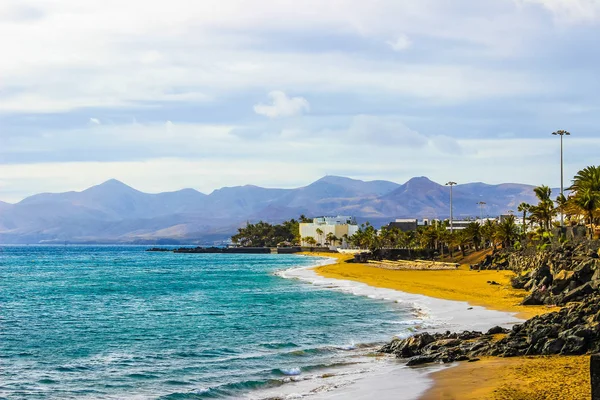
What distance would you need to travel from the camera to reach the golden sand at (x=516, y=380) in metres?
19.5

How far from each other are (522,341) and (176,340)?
17270 millimetres

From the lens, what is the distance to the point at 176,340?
35625mm

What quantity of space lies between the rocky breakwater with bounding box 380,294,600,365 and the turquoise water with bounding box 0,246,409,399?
10.8 feet

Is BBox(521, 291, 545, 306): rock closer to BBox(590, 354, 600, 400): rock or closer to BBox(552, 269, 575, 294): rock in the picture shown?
BBox(552, 269, 575, 294): rock

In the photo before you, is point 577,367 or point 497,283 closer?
point 577,367

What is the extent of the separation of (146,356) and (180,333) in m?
7.11

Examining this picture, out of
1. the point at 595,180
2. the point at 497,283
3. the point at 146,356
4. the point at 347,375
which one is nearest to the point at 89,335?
the point at 146,356

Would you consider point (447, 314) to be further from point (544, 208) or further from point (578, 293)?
point (544, 208)

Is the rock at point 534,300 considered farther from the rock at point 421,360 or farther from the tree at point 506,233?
the tree at point 506,233

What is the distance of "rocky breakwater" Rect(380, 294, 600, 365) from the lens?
81.2 ft

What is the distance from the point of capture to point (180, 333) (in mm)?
38156

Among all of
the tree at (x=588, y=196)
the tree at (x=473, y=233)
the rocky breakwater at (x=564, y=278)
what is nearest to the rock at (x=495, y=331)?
the rocky breakwater at (x=564, y=278)

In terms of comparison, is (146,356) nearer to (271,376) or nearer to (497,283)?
(271,376)

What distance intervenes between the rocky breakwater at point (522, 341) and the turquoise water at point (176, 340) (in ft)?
10.8
